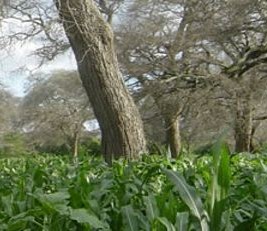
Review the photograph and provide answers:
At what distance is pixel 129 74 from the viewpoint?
18.1 m

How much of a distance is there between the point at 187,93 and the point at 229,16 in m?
2.70

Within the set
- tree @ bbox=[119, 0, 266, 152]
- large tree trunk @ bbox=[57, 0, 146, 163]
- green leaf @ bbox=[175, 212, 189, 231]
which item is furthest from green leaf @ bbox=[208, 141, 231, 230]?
tree @ bbox=[119, 0, 266, 152]

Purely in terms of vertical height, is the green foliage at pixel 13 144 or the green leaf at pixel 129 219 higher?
the green foliage at pixel 13 144

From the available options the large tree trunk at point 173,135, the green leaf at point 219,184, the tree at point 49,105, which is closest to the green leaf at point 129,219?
the green leaf at point 219,184

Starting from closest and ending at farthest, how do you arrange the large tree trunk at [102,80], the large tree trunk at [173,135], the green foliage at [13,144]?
the large tree trunk at [102,80] < the large tree trunk at [173,135] < the green foliage at [13,144]

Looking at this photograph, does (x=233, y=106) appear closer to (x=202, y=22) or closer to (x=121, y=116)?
(x=202, y=22)

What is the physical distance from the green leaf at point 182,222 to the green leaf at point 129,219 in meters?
0.18

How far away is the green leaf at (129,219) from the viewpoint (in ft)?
5.76

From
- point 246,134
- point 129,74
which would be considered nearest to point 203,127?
point 246,134

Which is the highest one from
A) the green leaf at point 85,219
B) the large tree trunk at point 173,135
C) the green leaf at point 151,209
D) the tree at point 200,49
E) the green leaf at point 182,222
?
the tree at point 200,49

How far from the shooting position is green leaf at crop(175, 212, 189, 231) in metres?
1.61

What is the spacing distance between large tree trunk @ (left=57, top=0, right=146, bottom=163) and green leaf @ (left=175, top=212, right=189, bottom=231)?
543 centimetres

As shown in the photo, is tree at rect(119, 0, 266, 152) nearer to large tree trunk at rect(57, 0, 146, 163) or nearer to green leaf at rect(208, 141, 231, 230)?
large tree trunk at rect(57, 0, 146, 163)

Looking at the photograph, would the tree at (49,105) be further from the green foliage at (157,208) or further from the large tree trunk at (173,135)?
the green foliage at (157,208)
